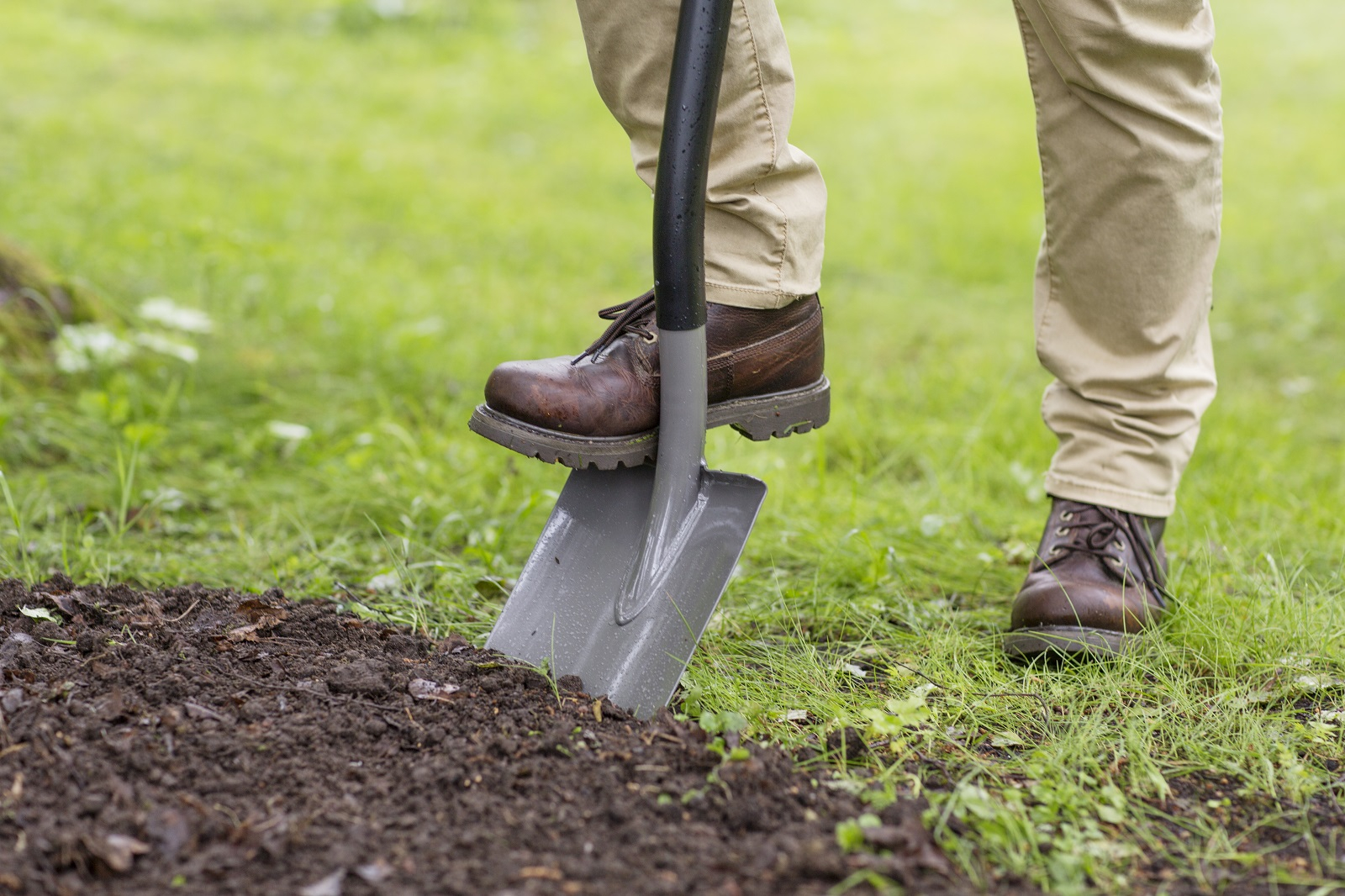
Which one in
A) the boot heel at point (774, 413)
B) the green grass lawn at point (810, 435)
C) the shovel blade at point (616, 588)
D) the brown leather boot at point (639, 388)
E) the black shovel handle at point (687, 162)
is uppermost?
the black shovel handle at point (687, 162)

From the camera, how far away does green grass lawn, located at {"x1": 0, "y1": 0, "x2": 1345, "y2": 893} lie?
58.7 inches

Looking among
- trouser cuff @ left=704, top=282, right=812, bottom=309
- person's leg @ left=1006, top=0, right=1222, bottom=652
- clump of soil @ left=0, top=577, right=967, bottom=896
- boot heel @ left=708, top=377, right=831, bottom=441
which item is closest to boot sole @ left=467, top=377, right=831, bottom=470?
boot heel @ left=708, top=377, right=831, bottom=441

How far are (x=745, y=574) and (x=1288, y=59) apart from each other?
9008 mm

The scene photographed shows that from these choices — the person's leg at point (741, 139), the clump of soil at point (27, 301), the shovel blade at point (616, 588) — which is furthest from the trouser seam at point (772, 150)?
the clump of soil at point (27, 301)

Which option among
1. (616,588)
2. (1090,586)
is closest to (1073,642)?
(1090,586)

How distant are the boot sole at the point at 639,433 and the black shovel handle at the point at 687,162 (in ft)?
0.60

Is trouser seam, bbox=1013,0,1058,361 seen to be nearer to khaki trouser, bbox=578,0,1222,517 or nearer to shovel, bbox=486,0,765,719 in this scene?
khaki trouser, bbox=578,0,1222,517

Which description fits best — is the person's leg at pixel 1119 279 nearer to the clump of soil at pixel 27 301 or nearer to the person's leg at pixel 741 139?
the person's leg at pixel 741 139

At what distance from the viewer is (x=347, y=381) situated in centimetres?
317

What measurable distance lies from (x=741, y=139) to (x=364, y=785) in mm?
1064

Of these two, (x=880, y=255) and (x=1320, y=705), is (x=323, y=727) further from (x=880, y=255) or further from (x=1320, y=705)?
(x=880, y=255)

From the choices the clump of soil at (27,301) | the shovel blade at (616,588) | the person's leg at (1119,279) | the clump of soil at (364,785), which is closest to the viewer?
the clump of soil at (364,785)

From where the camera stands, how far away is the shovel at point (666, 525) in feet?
→ 5.17

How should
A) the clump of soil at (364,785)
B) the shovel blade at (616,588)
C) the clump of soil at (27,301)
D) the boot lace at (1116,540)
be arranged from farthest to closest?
the clump of soil at (27,301) → the boot lace at (1116,540) → the shovel blade at (616,588) → the clump of soil at (364,785)
